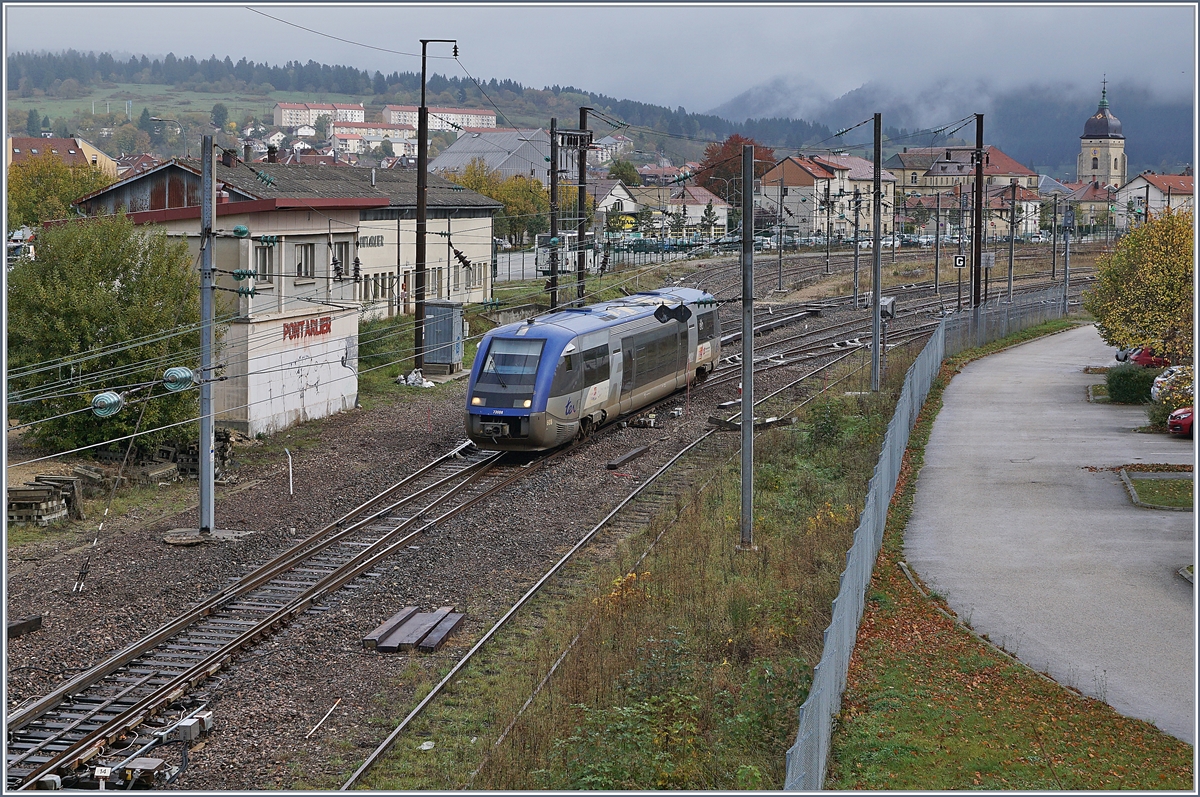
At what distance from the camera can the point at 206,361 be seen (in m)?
20.8

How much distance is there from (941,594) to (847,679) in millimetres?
4079

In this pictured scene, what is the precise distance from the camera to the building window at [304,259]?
3308cm

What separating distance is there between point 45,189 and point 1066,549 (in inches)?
2181

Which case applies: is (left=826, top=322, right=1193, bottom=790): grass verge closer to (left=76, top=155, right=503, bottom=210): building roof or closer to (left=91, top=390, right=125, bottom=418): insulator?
(left=91, top=390, right=125, bottom=418): insulator

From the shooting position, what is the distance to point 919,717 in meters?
13.4

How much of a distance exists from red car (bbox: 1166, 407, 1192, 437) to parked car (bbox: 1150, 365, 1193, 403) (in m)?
0.53

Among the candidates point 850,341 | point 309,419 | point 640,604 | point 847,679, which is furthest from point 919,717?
point 850,341

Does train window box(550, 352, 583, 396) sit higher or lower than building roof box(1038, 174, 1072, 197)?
lower

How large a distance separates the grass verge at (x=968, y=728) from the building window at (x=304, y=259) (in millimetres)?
21017

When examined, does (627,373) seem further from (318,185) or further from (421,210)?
(318,185)

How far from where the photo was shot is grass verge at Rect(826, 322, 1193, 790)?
38.9ft

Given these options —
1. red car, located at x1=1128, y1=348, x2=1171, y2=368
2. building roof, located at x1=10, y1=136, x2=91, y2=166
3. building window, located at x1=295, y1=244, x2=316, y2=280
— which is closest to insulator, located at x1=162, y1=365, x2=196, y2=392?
building window, located at x1=295, y1=244, x2=316, y2=280

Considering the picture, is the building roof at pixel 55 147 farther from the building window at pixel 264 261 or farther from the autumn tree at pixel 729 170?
the building window at pixel 264 261

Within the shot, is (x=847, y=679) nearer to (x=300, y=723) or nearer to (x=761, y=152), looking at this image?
(x=300, y=723)
